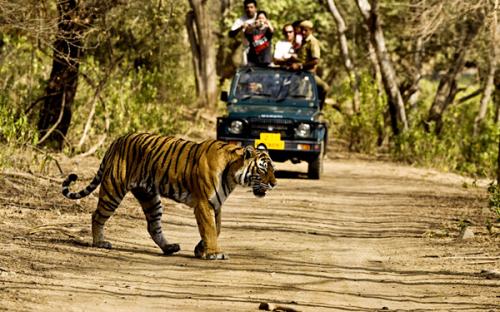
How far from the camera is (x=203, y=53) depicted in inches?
1233

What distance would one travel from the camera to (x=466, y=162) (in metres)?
24.7

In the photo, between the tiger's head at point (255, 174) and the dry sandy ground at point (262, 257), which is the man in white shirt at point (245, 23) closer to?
the dry sandy ground at point (262, 257)

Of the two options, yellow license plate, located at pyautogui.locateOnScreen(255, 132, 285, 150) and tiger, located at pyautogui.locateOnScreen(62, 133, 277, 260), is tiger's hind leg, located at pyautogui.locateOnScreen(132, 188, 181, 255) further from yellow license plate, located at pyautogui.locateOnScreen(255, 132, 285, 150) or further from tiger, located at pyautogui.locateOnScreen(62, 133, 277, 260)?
yellow license plate, located at pyautogui.locateOnScreen(255, 132, 285, 150)

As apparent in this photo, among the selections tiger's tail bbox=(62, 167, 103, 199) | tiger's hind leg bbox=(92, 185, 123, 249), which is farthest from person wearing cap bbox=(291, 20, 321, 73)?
tiger's hind leg bbox=(92, 185, 123, 249)

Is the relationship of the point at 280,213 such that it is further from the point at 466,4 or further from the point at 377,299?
the point at 466,4

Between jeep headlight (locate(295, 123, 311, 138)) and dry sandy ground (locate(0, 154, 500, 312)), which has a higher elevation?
jeep headlight (locate(295, 123, 311, 138))

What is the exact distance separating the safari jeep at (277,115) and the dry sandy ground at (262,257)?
189 cm

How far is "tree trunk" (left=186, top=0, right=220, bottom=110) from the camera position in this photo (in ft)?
100.0

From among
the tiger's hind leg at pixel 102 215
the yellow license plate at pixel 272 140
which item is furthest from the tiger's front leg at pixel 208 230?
the yellow license plate at pixel 272 140

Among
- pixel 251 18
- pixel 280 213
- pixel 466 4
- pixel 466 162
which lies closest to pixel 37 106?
pixel 251 18

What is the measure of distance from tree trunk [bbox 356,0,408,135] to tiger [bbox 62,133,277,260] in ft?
48.6

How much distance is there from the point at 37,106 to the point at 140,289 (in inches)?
448

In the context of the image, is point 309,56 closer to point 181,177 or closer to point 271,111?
point 271,111

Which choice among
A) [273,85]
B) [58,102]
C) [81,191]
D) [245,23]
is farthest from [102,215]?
[245,23]
